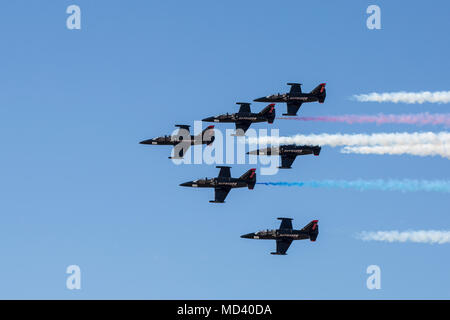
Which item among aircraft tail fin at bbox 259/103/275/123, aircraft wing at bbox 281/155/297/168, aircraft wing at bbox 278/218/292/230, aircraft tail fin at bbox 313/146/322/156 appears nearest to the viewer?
aircraft wing at bbox 278/218/292/230

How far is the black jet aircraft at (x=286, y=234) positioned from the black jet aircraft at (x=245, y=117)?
1385 centimetres

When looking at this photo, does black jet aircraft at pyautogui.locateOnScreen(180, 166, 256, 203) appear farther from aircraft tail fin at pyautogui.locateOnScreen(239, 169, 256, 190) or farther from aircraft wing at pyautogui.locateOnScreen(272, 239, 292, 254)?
aircraft wing at pyautogui.locateOnScreen(272, 239, 292, 254)

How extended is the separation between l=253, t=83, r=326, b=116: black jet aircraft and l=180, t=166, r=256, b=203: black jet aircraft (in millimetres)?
10894

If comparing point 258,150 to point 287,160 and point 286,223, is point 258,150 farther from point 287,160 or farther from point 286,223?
point 286,223

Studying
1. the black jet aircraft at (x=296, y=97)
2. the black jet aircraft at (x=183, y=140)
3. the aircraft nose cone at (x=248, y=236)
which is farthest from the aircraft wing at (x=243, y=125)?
the aircraft nose cone at (x=248, y=236)

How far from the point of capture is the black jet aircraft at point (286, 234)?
17488cm

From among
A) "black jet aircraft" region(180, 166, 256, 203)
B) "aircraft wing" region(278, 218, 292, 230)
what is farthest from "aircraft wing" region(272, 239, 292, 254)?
"black jet aircraft" region(180, 166, 256, 203)

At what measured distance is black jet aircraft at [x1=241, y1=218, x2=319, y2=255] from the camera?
175 meters

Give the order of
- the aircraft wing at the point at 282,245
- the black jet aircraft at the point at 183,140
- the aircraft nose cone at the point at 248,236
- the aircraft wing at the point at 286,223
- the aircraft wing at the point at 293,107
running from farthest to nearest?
the aircraft wing at the point at 293,107 < the aircraft wing at the point at 286,223 < the black jet aircraft at the point at 183,140 < the aircraft wing at the point at 282,245 < the aircraft nose cone at the point at 248,236

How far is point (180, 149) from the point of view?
589 ft

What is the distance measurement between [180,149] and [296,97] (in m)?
17.6

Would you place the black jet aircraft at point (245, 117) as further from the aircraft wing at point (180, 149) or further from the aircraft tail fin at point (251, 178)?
the aircraft tail fin at point (251, 178)
